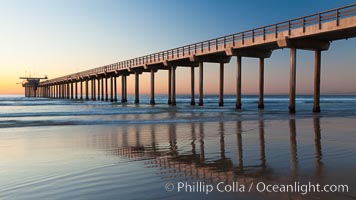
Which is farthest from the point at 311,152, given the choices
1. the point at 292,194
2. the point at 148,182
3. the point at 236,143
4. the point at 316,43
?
the point at 316,43

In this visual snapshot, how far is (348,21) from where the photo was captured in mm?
18266

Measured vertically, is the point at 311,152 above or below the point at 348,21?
below

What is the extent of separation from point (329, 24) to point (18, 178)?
60.0 feet

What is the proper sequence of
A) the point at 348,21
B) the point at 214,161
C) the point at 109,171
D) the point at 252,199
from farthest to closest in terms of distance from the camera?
the point at 348,21, the point at 214,161, the point at 109,171, the point at 252,199

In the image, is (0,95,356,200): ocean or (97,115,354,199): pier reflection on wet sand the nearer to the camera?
(0,95,356,200): ocean

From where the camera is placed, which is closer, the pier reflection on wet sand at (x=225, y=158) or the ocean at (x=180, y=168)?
the ocean at (x=180, y=168)

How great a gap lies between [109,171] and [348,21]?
1676cm

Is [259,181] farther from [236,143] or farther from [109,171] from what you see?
[236,143]

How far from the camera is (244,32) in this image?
1036 inches

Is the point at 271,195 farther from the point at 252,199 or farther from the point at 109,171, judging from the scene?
the point at 109,171

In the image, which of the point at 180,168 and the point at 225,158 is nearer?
the point at 180,168

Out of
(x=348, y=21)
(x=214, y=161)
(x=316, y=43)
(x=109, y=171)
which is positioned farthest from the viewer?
(x=316, y=43)

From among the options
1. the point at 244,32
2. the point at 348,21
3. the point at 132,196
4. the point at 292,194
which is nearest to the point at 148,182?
the point at 132,196

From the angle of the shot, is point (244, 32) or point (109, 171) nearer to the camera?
point (109, 171)
